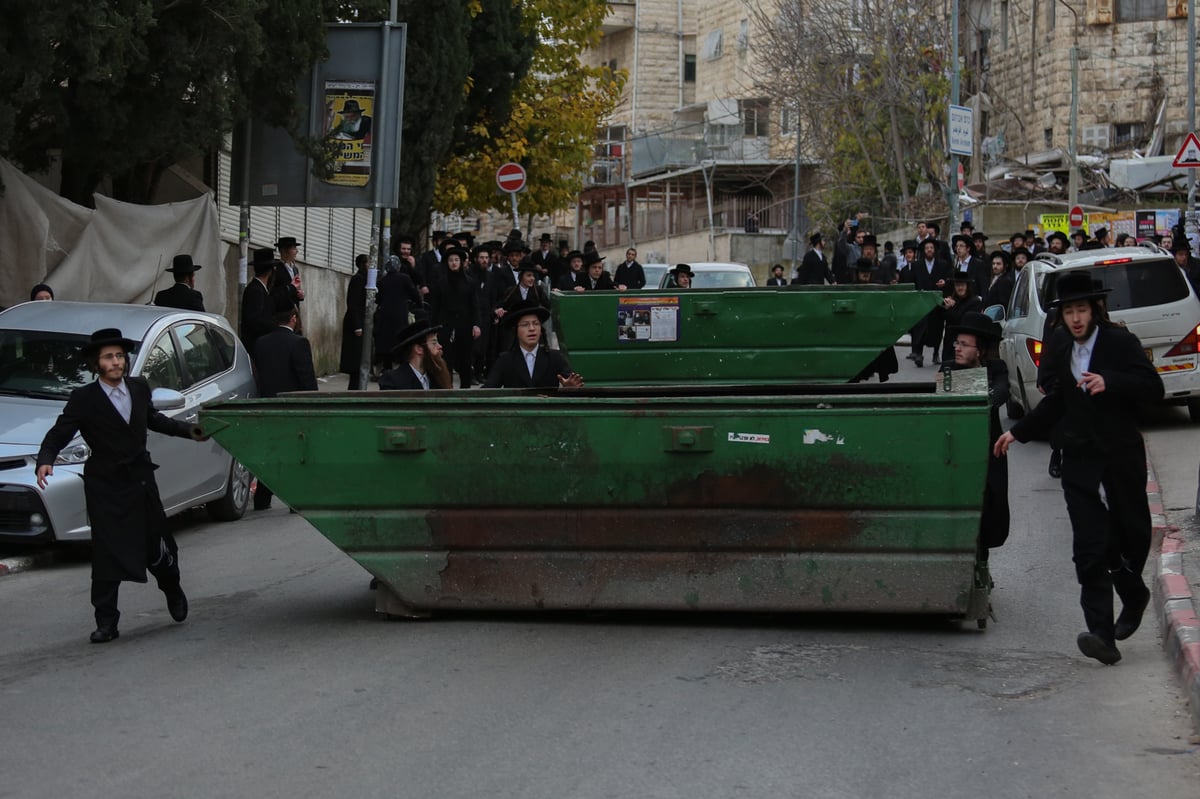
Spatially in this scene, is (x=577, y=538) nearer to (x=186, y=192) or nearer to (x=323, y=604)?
(x=323, y=604)

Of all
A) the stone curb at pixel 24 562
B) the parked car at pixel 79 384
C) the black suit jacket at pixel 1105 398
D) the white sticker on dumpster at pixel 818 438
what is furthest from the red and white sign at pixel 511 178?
the black suit jacket at pixel 1105 398

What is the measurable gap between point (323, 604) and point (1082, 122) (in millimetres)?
35631

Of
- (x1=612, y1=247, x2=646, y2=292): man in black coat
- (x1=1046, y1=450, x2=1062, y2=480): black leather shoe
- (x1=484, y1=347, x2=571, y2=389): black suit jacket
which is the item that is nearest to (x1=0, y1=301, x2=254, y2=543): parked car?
(x1=484, y1=347, x2=571, y2=389): black suit jacket

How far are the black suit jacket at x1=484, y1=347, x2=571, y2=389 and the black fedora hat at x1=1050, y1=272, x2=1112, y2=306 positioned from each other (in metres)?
4.12

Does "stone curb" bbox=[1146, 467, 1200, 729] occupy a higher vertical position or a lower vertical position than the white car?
lower

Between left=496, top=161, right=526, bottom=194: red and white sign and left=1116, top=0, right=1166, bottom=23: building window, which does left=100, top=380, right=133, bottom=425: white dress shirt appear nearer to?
left=496, top=161, right=526, bottom=194: red and white sign

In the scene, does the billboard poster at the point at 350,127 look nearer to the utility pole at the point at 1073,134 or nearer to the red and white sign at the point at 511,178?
the red and white sign at the point at 511,178

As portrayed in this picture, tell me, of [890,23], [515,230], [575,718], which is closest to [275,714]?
[575,718]

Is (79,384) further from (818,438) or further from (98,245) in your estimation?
(818,438)

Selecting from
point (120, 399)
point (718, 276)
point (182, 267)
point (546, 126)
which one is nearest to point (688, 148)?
point (546, 126)

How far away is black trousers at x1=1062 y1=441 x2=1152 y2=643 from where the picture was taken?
7727 millimetres

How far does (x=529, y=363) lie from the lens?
1132cm

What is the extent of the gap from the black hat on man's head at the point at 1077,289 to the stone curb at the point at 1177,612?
1642 millimetres

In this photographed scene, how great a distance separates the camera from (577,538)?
851cm
